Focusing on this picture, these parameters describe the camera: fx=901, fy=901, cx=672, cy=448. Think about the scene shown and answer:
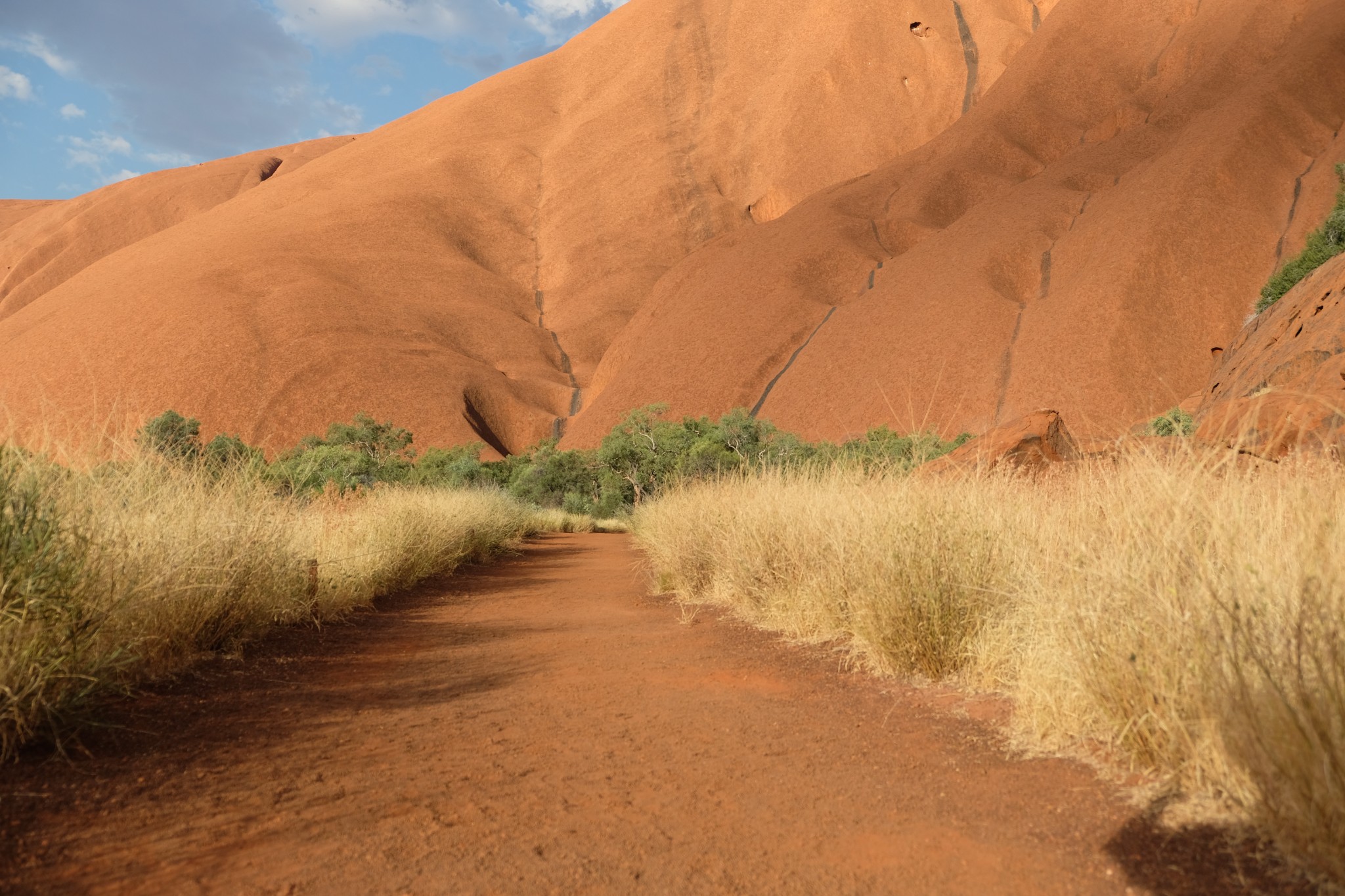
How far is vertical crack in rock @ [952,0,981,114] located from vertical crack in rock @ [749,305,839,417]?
30856 millimetres

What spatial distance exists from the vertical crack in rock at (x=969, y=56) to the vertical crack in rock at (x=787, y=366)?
30.9 m

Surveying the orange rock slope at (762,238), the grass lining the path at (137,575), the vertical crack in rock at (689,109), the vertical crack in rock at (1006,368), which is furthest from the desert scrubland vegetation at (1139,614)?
the vertical crack in rock at (689,109)

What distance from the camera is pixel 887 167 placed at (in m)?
57.5

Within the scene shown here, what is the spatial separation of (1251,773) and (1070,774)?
2.91ft

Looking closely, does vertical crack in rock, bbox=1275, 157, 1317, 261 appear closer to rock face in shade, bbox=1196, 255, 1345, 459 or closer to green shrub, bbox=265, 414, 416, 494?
rock face in shade, bbox=1196, 255, 1345, 459

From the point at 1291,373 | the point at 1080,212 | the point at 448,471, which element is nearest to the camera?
the point at 1291,373

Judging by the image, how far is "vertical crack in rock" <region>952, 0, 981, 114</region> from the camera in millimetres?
68562

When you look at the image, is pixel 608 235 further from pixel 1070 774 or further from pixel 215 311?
pixel 1070 774

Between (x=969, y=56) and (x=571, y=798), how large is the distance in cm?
7773

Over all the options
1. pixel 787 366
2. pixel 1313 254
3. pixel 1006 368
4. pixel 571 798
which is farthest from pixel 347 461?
pixel 1313 254

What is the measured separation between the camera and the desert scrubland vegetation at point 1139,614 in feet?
8.79

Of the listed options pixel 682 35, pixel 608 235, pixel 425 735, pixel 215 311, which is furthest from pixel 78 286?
pixel 425 735

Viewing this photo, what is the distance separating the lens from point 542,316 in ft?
213

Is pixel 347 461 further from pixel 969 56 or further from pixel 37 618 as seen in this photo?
pixel 969 56
